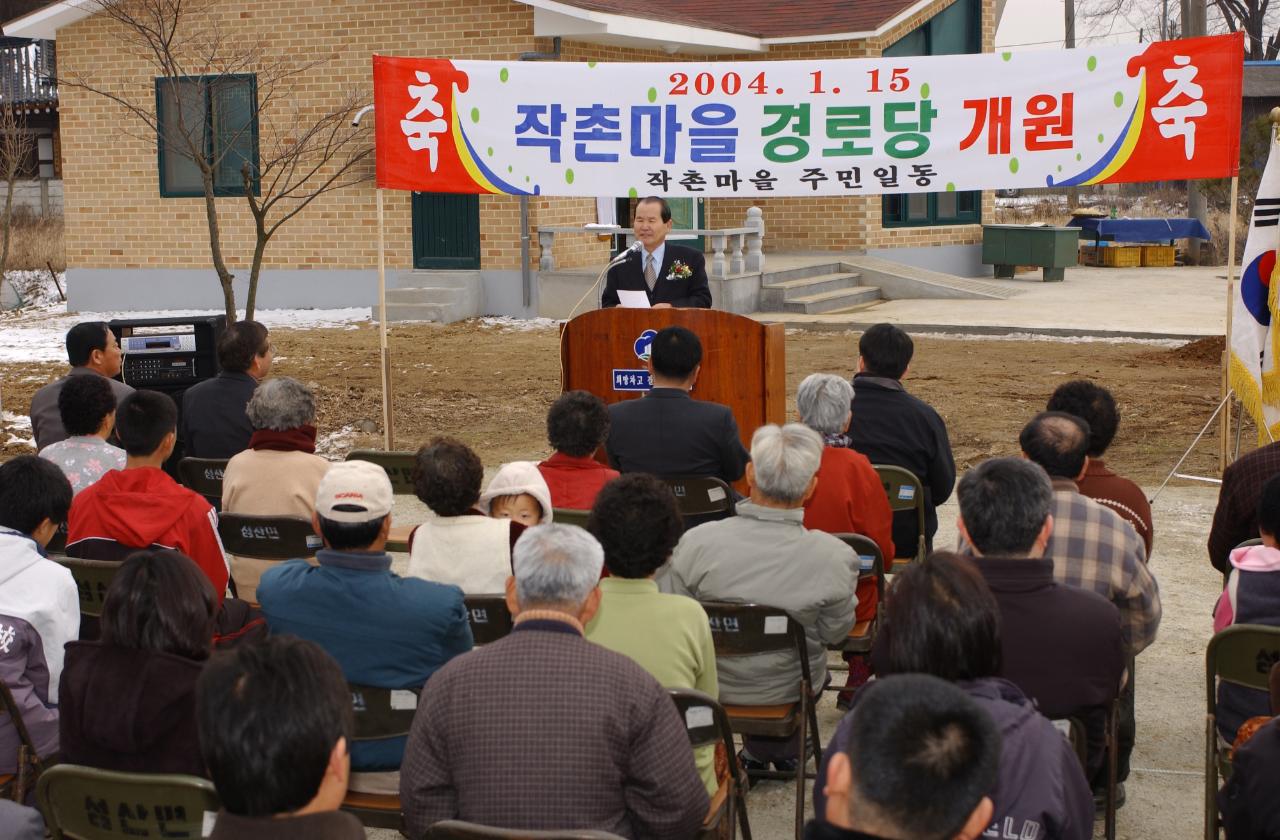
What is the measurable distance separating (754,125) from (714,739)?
5696 millimetres

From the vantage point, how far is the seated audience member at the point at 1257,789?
282cm

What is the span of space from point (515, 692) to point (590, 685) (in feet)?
0.52

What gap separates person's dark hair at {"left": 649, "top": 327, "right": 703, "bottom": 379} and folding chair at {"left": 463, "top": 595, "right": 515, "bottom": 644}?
2.03 metres

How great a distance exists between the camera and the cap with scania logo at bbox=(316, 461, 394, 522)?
12.6 ft

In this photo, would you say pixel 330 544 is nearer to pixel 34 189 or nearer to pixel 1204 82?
pixel 1204 82

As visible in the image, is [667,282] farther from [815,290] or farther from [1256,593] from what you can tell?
[815,290]

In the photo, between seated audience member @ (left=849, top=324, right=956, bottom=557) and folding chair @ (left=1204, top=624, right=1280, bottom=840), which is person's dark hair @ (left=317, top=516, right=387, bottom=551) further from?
seated audience member @ (left=849, top=324, right=956, bottom=557)

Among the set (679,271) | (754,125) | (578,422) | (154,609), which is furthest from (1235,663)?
(754,125)

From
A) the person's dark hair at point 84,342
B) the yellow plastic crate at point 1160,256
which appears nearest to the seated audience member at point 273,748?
the person's dark hair at point 84,342

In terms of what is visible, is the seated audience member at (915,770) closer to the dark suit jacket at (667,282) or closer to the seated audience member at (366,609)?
the seated audience member at (366,609)

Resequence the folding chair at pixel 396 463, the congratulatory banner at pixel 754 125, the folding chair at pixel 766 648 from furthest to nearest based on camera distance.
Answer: the congratulatory banner at pixel 754 125, the folding chair at pixel 396 463, the folding chair at pixel 766 648

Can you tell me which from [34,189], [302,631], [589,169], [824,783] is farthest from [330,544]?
[34,189]

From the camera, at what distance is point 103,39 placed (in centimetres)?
2008

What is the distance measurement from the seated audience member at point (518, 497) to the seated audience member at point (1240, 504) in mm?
2406
